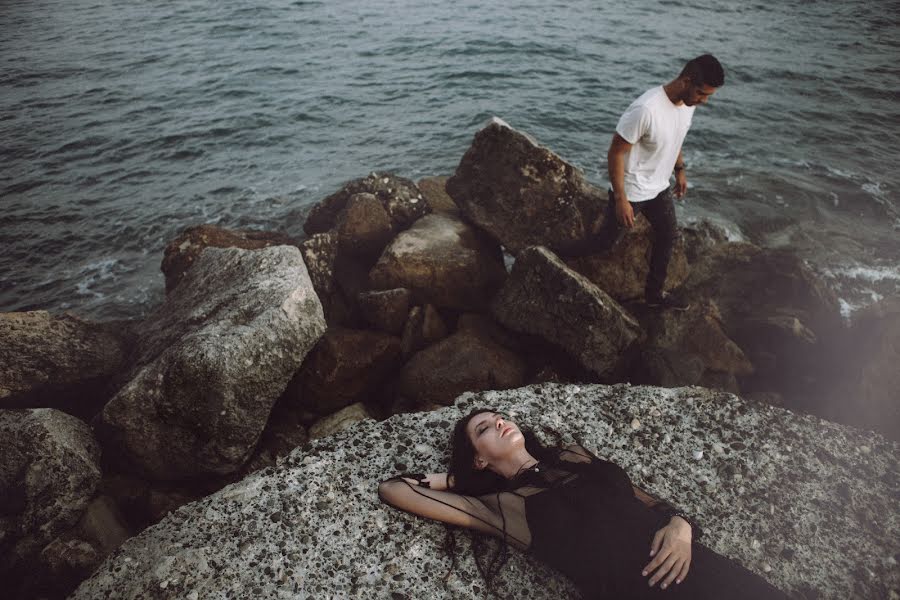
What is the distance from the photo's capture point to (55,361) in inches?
190

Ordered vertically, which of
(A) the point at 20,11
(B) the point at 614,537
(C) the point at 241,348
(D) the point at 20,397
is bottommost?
(D) the point at 20,397

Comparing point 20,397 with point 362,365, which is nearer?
point 20,397

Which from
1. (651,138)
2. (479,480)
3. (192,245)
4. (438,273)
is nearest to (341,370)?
(438,273)

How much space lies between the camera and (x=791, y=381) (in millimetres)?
5453

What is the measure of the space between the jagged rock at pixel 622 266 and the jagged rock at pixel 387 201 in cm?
254

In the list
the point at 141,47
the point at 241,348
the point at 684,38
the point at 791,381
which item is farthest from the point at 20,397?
the point at 684,38

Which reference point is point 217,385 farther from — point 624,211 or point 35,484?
point 624,211

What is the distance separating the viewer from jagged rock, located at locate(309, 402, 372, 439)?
4.79m

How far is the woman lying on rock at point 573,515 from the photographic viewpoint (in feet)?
9.12

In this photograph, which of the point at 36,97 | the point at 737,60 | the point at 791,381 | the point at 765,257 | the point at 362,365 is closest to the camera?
the point at 362,365

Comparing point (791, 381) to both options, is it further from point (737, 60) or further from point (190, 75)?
point (190, 75)

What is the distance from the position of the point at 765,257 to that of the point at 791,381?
7.15 feet

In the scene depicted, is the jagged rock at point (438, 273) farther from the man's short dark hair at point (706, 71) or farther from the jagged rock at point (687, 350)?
the man's short dark hair at point (706, 71)

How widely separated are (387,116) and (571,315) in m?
9.99
